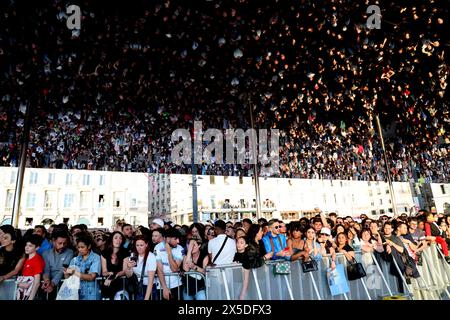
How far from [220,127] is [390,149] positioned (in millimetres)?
6737

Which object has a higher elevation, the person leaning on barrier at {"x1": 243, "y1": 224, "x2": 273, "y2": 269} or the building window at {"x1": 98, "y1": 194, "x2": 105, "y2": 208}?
the building window at {"x1": 98, "y1": 194, "x2": 105, "y2": 208}

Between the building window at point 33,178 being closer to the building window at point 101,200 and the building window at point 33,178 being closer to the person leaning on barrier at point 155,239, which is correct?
the building window at point 101,200

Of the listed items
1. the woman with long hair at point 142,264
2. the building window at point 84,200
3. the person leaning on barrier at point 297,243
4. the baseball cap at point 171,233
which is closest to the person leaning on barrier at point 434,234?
the person leaning on barrier at point 297,243

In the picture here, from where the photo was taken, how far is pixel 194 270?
456 cm

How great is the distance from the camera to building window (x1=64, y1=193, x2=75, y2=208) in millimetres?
42375

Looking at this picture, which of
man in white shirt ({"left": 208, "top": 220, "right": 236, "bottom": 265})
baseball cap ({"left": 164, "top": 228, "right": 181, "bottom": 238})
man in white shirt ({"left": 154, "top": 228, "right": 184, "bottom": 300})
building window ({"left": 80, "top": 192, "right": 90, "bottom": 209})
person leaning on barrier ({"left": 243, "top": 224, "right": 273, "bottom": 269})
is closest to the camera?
man in white shirt ({"left": 154, "top": 228, "right": 184, "bottom": 300})

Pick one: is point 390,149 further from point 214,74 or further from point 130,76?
point 130,76

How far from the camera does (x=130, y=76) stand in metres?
5.66

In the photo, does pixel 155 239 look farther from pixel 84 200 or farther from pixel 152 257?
pixel 84 200

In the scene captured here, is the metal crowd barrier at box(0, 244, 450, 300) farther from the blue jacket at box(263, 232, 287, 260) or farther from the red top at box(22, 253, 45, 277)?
the blue jacket at box(263, 232, 287, 260)

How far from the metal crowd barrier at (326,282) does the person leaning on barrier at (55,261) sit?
2.03 metres

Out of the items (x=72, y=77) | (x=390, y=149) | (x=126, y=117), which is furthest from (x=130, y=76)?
(x=390, y=149)

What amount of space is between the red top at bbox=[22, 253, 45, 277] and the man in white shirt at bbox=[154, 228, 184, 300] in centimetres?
151

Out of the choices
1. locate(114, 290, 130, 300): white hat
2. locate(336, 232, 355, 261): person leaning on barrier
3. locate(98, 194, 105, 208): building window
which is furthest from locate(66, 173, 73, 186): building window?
locate(336, 232, 355, 261): person leaning on barrier
